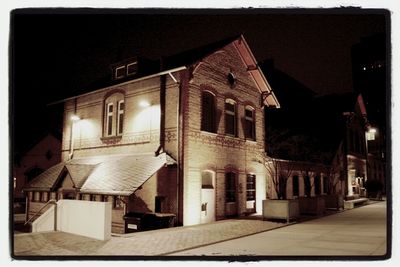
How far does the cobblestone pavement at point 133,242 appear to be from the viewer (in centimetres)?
997

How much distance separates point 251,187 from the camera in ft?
63.0

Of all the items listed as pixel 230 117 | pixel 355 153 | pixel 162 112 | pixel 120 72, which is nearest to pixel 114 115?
pixel 120 72

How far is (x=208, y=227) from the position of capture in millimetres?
14281

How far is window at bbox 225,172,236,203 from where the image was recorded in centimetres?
1736

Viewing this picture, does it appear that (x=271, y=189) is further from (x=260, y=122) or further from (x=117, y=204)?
(x=117, y=204)

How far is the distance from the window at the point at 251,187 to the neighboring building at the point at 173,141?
53 millimetres

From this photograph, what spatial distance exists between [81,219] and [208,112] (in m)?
6.94

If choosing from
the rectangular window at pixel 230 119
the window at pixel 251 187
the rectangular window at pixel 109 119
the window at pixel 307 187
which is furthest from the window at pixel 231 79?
the window at pixel 307 187

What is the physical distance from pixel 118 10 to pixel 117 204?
776 cm

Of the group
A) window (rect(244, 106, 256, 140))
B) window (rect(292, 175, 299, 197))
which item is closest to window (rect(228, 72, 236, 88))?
window (rect(244, 106, 256, 140))

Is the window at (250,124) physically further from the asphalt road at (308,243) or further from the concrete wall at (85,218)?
the concrete wall at (85,218)

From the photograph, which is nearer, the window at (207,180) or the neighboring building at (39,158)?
the window at (207,180)

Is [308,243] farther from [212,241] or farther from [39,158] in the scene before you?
[39,158]

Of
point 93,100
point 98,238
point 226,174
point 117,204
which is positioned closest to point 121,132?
point 93,100
